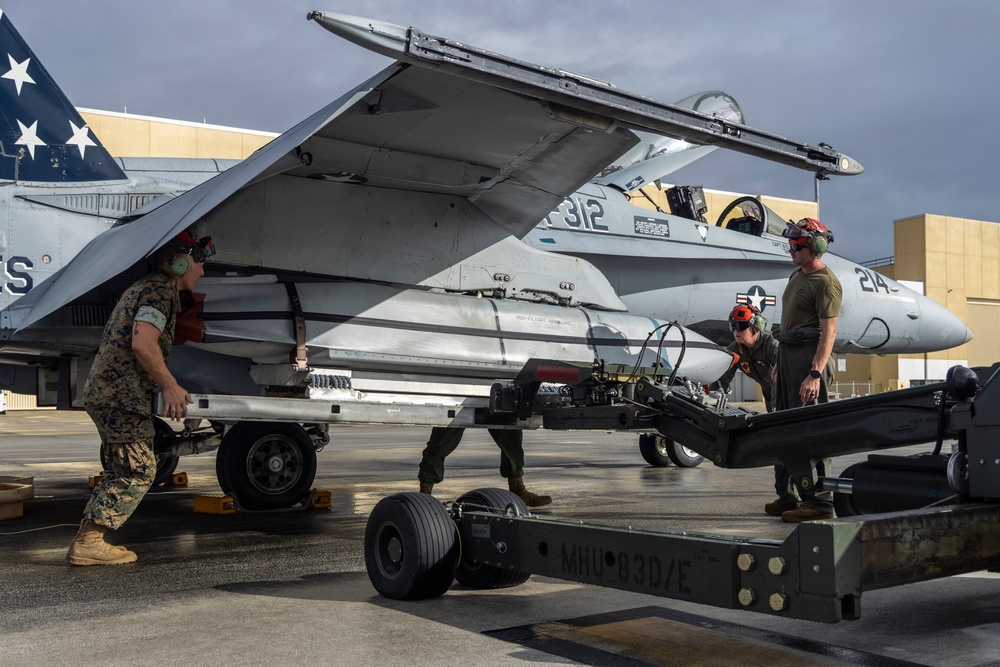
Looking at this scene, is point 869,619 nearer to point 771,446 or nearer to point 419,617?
point 771,446

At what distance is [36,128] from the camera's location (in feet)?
25.1

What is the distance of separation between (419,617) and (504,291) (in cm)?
419

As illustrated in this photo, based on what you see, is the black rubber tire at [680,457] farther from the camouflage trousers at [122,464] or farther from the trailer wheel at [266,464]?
the camouflage trousers at [122,464]

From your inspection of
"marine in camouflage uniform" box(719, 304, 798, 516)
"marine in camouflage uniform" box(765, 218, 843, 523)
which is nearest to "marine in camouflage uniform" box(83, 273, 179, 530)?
"marine in camouflage uniform" box(765, 218, 843, 523)

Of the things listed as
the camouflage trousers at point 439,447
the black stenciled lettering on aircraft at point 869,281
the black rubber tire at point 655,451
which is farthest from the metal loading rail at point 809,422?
the black rubber tire at point 655,451

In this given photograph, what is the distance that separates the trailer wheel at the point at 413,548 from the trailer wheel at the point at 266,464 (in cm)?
380

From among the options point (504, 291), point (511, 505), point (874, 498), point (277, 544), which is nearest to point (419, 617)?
point (511, 505)

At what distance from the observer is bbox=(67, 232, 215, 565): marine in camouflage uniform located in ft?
18.5

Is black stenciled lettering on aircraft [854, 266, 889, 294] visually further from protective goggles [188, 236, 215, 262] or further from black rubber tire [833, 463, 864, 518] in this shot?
protective goggles [188, 236, 215, 262]

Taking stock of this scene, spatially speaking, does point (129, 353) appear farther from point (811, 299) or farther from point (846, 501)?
point (811, 299)

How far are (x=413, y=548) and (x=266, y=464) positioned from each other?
4.19m

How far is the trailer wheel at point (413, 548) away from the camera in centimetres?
429

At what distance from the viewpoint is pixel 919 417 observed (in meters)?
3.92

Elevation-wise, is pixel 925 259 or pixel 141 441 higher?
pixel 925 259
